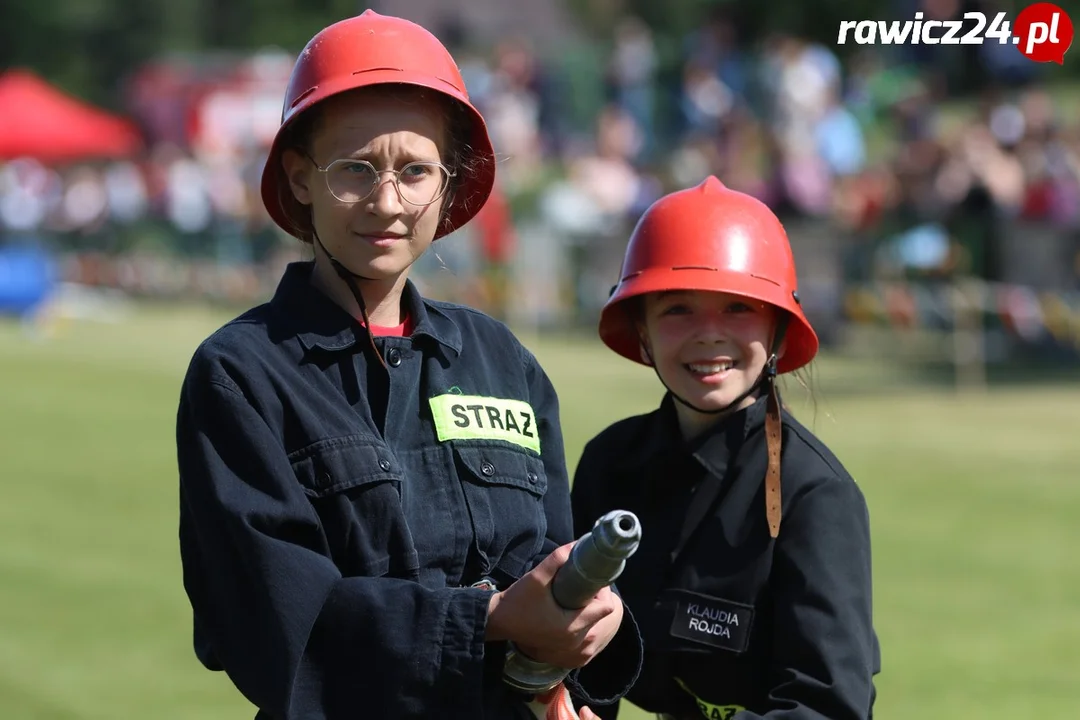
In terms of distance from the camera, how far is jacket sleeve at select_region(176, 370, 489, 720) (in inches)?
102

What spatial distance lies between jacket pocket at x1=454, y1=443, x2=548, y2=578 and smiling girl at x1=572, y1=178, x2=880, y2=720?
63cm

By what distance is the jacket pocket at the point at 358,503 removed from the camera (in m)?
2.67

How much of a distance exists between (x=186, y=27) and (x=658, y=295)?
6138cm

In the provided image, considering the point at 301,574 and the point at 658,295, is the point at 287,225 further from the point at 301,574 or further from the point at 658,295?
the point at 658,295

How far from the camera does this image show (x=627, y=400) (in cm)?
1376

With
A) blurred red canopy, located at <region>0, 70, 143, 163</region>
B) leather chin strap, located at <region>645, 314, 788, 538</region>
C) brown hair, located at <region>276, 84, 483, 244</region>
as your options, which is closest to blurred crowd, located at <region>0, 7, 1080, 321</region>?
blurred red canopy, located at <region>0, 70, 143, 163</region>

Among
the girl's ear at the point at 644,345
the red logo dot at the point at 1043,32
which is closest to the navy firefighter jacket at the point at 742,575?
the girl's ear at the point at 644,345

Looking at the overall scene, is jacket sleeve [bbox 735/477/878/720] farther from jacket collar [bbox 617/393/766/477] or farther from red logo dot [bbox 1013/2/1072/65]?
red logo dot [bbox 1013/2/1072/65]

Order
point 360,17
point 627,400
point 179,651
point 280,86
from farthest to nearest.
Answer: point 280,86 < point 627,400 < point 179,651 < point 360,17

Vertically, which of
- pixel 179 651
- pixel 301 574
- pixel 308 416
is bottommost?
pixel 179 651

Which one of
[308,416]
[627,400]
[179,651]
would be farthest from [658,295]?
[627,400]

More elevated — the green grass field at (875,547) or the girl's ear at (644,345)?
the girl's ear at (644,345)

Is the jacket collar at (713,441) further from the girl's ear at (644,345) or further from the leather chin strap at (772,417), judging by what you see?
the girl's ear at (644,345)

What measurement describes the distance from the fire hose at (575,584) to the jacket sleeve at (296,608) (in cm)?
8
